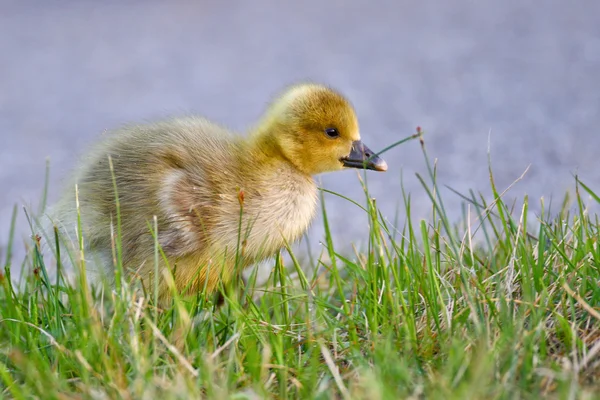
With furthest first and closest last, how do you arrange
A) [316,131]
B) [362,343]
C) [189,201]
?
[316,131] < [189,201] < [362,343]

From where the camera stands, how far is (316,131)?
2234 mm

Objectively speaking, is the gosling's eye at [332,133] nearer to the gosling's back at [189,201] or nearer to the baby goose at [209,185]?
the baby goose at [209,185]

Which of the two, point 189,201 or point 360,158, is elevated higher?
point 360,158

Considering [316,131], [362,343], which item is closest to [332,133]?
[316,131]

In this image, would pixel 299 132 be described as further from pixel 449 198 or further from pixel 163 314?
pixel 449 198

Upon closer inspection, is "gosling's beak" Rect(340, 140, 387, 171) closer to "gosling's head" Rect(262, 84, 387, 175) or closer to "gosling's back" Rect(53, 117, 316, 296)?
"gosling's head" Rect(262, 84, 387, 175)

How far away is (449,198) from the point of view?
381cm

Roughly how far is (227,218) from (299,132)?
1.13 ft

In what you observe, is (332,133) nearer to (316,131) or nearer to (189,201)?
(316,131)

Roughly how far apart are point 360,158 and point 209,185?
463 mm

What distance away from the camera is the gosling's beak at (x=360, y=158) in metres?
2.26

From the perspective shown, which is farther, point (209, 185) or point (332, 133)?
point (332, 133)

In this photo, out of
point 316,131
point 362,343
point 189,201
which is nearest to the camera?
point 362,343

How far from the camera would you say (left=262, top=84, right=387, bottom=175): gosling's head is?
2.21 metres
